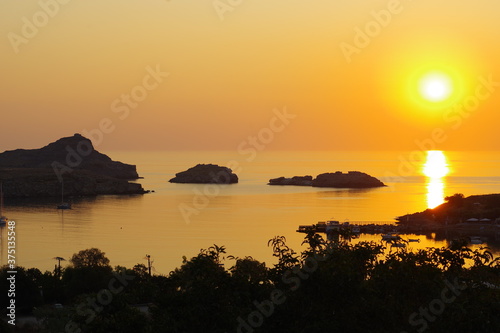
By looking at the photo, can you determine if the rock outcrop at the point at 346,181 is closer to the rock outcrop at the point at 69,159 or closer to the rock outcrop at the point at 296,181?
the rock outcrop at the point at 296,181

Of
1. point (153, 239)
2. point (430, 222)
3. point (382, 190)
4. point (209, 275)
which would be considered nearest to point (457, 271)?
point (209, 275)

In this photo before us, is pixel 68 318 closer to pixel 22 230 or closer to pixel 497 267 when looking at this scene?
pixel 497 267

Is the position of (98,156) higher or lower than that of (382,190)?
higher

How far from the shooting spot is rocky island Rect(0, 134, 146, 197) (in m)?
93.9

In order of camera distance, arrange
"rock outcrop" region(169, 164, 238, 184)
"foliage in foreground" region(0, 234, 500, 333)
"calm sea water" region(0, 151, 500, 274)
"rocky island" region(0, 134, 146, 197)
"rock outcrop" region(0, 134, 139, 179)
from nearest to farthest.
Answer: "foliage in foreground" region(0, 234, 500, 333) < "calm sea water" region(0, 151, 500, 274) < "rocky island" region(0, 134, 146, 197) < "rock outcrop" region(169, 164, 238, 184) < "rock outcrop" region(0, 134, 139, 179)

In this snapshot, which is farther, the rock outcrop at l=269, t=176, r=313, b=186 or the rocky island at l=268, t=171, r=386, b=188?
the rock outcrop at l=269, t=176, r=313, b=186

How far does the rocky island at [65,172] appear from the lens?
93.9 meters

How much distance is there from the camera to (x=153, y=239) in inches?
2030

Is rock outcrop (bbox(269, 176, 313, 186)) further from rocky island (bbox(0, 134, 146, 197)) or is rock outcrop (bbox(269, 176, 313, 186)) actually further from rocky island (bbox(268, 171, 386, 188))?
rocky island (bbox(0, 134, 146, 197))

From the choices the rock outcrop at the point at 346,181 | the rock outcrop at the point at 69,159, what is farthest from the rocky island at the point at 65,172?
the rock outcrop at the point at 346,181

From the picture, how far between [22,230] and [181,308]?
48531 mm

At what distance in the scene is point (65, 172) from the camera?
105688 millimetres

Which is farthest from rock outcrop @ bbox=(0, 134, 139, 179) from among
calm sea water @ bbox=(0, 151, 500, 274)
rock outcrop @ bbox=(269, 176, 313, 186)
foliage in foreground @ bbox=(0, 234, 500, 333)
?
foliage in foreground @ bbox=(0, 234, 500, 333)

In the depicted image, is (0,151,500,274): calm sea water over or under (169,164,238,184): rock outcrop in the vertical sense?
under
